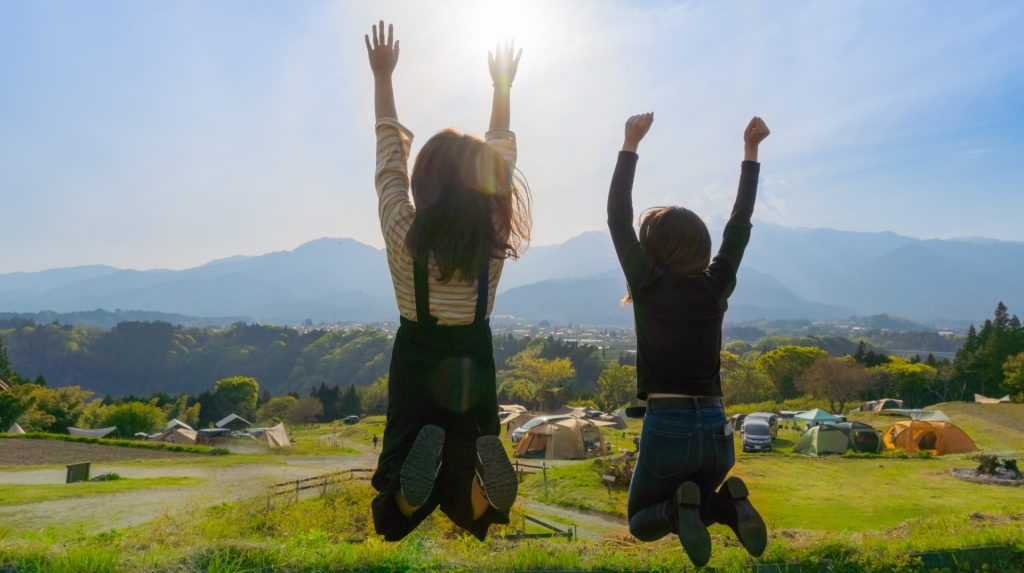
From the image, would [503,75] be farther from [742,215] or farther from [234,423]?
[234,423]

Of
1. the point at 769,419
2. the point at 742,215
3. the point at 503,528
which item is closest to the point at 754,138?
the point at 742,215

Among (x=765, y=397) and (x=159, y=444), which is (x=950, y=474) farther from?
(x=765, y=397)

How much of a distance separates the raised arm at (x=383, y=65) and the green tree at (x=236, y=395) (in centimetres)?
7396

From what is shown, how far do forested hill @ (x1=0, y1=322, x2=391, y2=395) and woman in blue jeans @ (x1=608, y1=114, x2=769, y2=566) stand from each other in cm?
11414

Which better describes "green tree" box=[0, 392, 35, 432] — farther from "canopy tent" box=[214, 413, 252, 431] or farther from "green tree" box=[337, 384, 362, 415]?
"green tree" box=[337, 384, 362, 415]

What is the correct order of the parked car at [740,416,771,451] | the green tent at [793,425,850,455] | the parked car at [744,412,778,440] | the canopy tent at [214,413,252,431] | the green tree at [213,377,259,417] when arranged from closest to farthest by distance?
the green tent at [793,425,850,455], the parked car at [740,416,771,451], the parked car at [744,412,778,440], the canopy tent at [214,413,252,431], the green tree at [213,377,259,417]

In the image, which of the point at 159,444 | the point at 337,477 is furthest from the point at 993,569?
the point at 159,444

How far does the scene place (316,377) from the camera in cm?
11969

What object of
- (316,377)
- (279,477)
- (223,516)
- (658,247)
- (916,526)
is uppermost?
(658,247)

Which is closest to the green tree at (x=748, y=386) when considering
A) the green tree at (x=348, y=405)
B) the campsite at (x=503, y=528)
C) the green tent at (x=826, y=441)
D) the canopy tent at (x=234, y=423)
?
the campsite at (x=503, y=528)

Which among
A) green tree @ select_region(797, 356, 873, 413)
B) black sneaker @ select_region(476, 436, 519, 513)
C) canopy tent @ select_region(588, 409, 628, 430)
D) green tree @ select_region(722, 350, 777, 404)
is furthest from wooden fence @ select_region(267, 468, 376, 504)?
green tree @ select_region(722, 350, 777, 404)

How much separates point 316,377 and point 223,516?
4574 inches

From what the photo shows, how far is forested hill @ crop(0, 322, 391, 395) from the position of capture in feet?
395

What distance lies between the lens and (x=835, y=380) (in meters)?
43.6
